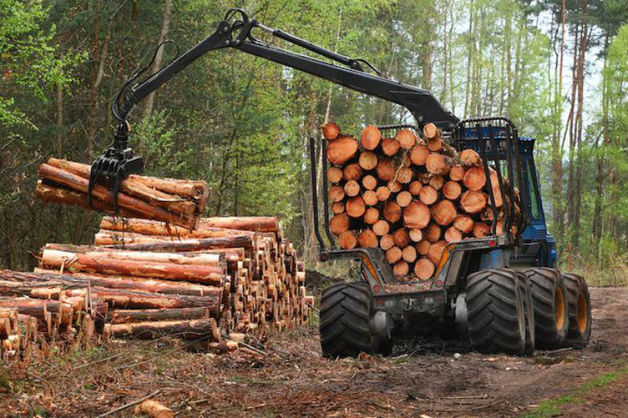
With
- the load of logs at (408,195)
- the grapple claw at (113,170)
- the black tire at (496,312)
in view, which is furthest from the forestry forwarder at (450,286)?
the grapple claw at (113,170)

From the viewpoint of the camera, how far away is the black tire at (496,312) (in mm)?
9461

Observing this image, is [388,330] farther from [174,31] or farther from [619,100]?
[619,100]

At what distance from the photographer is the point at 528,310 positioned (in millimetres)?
9945

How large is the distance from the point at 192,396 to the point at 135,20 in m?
15.7

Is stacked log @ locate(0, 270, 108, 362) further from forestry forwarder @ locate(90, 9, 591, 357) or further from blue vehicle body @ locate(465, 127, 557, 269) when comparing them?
blue vehicle body @ locate(465, 127, 557, 269)

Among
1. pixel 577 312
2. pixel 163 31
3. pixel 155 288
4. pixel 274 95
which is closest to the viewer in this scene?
pixel 155 288

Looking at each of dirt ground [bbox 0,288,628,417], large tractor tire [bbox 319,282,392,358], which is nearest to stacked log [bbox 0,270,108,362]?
dirt ground [bbox 0,288,628,417]

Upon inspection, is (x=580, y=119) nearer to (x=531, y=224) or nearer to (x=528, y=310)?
(x=531, y=224)

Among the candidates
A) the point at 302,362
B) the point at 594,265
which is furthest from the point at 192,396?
the point at 594,265

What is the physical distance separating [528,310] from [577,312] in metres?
1.83

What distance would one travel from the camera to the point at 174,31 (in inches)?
847

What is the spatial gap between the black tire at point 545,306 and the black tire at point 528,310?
213 millimetres

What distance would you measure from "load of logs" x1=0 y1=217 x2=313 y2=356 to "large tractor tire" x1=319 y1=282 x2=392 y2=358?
1.18 m

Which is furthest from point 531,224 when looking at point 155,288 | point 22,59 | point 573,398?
point 22,59
